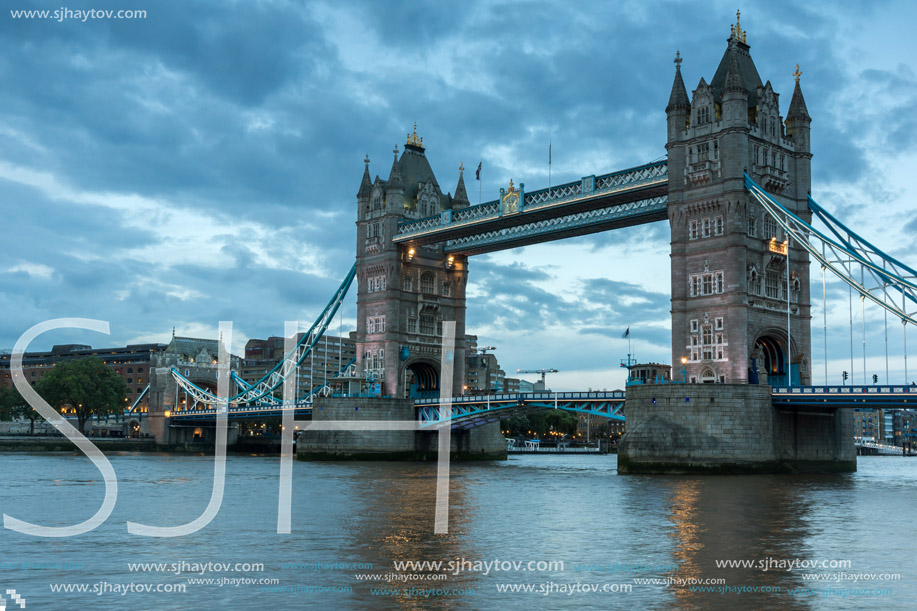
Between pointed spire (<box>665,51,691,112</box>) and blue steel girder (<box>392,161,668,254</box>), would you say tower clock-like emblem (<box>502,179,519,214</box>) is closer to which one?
blue steel girder (<box>392,161,668,254</box>)

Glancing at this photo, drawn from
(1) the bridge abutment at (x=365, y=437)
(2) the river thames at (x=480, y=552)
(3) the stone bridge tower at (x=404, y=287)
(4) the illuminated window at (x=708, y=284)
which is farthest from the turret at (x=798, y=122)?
(1) the bridge abutment at (x=365, y=437)


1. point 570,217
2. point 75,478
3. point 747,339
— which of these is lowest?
point 75,478

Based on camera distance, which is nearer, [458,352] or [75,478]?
[75,478]

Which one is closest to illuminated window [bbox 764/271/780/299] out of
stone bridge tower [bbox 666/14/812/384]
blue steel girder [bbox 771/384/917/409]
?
stone bridge tower [bbox 666/14/812/384]

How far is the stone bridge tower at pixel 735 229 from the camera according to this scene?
62.1m

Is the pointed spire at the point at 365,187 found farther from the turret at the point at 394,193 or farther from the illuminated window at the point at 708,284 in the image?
the illuminated window at the point at 708,284

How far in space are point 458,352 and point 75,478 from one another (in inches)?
1608

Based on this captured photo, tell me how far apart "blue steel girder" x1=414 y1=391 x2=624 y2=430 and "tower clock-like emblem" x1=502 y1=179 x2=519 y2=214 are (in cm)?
1477

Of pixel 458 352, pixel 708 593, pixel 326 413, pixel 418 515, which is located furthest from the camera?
pixel 458 352

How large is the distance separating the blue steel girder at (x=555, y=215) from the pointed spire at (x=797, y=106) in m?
9.48

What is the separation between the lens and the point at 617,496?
44.3 m

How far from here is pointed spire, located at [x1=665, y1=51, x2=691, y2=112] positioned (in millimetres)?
66188

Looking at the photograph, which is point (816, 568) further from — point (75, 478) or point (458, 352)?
point (458, 352)

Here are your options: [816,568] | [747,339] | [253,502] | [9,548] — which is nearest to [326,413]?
[747,339]
